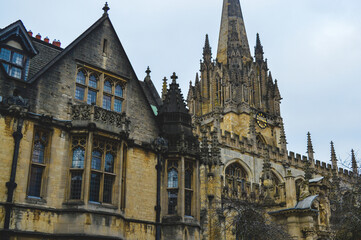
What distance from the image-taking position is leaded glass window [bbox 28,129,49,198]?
1341cm

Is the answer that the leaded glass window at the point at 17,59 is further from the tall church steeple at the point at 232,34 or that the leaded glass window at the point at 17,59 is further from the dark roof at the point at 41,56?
the tall church steeple at the point at 232,34

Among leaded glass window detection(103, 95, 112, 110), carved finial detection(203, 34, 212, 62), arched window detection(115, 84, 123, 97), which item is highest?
carved finial detection(203, 34, 212, 62)

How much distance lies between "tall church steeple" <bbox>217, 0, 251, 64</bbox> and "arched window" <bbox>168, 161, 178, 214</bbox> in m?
41.3

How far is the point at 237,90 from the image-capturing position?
5369 centimetres

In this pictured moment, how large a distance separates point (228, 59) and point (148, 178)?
4211cm

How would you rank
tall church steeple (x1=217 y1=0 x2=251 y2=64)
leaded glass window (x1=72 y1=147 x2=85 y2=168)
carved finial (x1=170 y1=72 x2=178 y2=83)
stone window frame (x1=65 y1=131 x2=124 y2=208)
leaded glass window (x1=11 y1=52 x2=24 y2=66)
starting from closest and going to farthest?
stone window frame (x1=65 y1=131 x2=124 y2=208) < leaded glass window (x1=72 y1=147 x2=85 y2=168) < leaded glass window (x1=11 y1=52 x2=24 y2=66) < carved finial (x1=170 y1=72 x2=178 y2=83) < tall church steeple (x1=217 y1=0 x2=251 y2=64)

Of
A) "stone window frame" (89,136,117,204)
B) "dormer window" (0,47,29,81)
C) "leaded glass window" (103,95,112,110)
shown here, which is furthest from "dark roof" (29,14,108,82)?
"stone window frame" (89,136,117,204)

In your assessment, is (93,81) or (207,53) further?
(207,53)

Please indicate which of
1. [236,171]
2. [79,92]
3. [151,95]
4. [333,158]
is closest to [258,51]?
[333,158]

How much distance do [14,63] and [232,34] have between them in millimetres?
48191

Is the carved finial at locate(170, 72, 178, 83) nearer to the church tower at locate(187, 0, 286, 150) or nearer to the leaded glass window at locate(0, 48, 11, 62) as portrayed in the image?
the leaded glass window at locate(0, 48, 11, 62)

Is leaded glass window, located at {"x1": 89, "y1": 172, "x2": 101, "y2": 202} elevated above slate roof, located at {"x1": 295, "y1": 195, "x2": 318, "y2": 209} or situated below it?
below

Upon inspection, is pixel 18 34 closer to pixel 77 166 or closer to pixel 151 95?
pixel 77 166

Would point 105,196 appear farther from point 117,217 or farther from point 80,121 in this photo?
point 80,121
